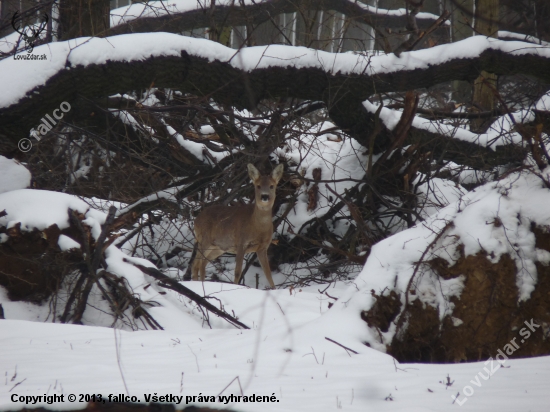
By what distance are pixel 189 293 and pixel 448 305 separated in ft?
8.24

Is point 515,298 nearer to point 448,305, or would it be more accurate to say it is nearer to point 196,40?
point 448,305

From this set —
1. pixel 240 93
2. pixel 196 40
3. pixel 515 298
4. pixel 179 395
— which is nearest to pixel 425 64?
pixel 240 93

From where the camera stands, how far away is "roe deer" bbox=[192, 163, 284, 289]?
351 inches

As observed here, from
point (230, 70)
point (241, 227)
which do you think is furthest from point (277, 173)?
point (230, 70)

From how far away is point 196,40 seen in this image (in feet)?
21.8

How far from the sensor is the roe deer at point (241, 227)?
29.2 feet

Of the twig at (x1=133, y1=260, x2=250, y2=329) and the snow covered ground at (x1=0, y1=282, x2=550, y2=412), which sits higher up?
the twig at (x1=133, y1=260, x2=250, y2=329)

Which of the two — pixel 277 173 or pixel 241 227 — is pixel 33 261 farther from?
pixel 277 173

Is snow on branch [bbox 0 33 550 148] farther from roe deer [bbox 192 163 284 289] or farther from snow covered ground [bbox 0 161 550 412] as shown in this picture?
roe deer [bbox 192 163 284 289]

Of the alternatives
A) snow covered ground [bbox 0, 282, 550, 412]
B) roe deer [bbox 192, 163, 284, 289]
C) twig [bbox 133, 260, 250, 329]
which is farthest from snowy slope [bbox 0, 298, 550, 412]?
roe deer [bbox 192, 163, 284, 289]

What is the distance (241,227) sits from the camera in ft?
30.7

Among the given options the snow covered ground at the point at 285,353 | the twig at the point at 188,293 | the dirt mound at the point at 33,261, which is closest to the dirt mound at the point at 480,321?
the snow covered ground at the point at 285,353

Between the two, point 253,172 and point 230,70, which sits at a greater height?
point 230,70

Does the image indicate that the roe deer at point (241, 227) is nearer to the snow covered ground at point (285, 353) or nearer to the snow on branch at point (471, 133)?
the snow on branch at point (471, 133)
